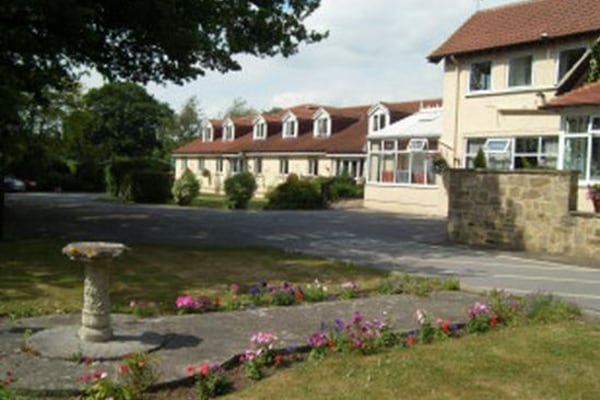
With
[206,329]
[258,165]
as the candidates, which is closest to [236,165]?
[258,165]

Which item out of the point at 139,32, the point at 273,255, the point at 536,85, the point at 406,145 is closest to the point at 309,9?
the point at 139,32

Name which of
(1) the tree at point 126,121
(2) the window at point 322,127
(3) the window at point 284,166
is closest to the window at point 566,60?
(2) the window at point 322,127

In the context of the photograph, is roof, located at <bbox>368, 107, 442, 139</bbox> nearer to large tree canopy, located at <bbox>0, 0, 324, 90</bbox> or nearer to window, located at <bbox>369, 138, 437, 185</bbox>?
window, located at <bbox>369, 138, 437, 185</bbox>

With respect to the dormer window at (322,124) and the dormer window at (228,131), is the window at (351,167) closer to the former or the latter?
the dormer window at (322,124)

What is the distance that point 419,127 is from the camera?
36.9 metres

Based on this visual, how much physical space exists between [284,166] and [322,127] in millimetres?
4065

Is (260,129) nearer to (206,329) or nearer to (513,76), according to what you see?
(513,76)

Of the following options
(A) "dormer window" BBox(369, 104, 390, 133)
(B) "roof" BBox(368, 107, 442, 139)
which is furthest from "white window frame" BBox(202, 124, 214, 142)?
(B) "roof" BBox(368, 107, 442, 139)

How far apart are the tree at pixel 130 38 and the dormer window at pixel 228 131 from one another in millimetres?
42606

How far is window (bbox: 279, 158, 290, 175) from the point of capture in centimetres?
5303

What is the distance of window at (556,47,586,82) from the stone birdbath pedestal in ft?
77.3

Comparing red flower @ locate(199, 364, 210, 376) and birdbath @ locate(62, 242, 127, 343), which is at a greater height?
birdbath @ locate(62, 242, 127, 343)

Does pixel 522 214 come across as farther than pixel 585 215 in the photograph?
Yes

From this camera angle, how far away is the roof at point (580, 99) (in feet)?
65.9
